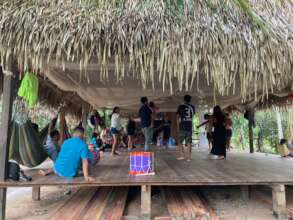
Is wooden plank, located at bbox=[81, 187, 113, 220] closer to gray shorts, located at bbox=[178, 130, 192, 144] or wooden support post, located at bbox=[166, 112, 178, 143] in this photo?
gray shorts, located at bbox=[178, 130, 192, 144]

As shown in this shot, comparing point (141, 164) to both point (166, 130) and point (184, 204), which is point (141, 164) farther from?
point (166, 130)

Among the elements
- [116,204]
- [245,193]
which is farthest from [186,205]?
[245,193]

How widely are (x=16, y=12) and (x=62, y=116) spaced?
3.44 m

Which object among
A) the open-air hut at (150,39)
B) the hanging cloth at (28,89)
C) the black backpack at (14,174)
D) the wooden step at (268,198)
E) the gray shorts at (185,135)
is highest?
the open-air hut at (150,39)

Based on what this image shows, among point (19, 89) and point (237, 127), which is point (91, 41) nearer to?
point (19, 89)

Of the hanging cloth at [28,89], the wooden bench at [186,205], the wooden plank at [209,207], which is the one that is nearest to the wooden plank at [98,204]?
the wooden bench at [186,205]

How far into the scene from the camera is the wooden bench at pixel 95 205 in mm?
2967

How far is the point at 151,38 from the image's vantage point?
299 cm

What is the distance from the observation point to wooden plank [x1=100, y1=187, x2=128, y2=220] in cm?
297

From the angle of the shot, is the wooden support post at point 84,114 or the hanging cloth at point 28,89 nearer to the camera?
the hanging cloth at point 28,89

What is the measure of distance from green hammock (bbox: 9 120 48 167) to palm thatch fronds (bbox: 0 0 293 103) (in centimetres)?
86

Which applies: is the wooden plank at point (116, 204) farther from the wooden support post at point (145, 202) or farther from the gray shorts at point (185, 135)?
the gray shorts at point (185, 135)

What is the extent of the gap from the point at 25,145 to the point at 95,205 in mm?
1232

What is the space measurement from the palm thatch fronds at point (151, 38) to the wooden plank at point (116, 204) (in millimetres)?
1626
